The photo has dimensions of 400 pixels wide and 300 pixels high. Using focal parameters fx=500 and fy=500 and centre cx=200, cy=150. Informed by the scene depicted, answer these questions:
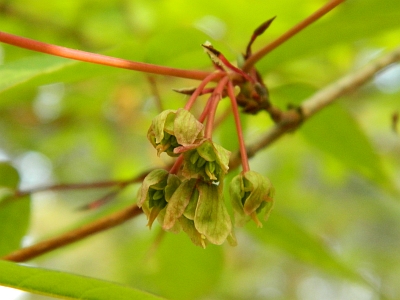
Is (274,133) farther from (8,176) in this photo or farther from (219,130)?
(8,176)

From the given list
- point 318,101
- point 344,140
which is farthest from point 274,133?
point 344,140

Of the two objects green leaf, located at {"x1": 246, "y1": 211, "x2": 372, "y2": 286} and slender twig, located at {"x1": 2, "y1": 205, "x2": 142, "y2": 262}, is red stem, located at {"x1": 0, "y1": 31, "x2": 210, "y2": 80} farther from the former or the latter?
green leaf, located at {"x1": 246, "y1": 211, "x2": 372, "y2": 286}

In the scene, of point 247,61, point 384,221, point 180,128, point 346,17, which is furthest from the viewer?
point 384,221

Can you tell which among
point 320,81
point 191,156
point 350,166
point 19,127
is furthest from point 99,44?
point 191,156

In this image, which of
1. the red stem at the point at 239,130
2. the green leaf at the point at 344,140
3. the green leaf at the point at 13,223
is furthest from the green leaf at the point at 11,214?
the green leaf at the point at 344,140

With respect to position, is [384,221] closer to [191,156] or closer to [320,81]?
[320,81]

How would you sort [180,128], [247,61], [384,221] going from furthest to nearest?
[384,221] → [247,61] → [180,128]
